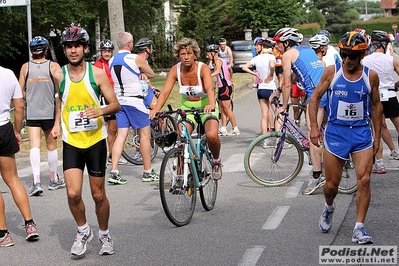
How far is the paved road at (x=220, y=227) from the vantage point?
6.83 meters

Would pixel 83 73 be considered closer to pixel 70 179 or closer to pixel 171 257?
pixel 70 179

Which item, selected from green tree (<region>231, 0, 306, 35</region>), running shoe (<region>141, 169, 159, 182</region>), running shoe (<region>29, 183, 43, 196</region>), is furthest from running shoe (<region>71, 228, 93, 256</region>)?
green tree (<region>231, 0, 306, 35</region>)

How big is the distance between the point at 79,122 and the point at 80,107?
130mm

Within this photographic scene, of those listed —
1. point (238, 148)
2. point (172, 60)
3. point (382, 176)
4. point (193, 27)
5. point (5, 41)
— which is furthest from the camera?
point (193, 27)

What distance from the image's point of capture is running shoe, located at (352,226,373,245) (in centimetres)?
686

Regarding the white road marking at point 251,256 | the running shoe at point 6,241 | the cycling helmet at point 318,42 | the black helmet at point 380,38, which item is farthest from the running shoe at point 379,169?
the running shoe at point 6,241

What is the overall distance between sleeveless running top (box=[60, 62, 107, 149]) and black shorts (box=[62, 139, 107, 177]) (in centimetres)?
4

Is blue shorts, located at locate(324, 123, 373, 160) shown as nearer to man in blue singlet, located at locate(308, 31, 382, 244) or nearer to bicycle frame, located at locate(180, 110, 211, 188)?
man in blue singlet, located at locate(308, 31, 382, 244)

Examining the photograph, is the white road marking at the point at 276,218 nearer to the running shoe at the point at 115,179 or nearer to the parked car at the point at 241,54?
the running shoe at the point at 115,179

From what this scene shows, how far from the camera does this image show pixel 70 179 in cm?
677

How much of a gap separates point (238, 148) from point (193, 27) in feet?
112

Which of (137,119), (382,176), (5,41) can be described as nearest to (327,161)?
(382,176)

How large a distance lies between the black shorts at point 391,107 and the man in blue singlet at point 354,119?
4239 millimetres

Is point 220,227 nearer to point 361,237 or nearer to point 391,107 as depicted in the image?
point 361,237
